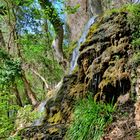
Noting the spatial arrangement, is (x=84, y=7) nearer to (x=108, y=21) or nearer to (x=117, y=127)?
(x=108, y=21)

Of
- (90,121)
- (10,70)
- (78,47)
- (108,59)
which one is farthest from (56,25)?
(90,121)

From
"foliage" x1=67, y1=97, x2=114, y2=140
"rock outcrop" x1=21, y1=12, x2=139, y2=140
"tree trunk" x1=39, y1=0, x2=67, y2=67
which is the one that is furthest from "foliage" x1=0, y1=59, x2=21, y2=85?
"foliage" x1=67, y1=97, x2=114, y2=140

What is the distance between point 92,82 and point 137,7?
5.82 ft

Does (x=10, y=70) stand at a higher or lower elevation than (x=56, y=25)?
lower

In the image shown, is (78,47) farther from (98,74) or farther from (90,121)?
(90,121)

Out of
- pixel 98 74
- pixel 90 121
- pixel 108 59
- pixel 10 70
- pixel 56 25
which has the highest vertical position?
pixel 56 25

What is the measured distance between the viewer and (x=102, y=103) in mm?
6527

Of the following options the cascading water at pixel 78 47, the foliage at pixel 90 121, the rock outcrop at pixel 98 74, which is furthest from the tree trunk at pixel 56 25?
the foliage at pixel 90 121

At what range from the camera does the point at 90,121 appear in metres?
6.09

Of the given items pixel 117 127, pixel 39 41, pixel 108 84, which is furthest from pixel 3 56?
pixel 117 127

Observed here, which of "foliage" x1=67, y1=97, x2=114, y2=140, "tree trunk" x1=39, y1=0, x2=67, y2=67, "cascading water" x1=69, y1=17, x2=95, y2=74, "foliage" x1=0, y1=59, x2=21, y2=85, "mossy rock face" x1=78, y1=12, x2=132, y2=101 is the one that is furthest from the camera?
"tree trunk" x1=39, y1=0, x2=67, y2=67

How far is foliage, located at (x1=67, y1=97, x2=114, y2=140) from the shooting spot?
6051 millimetres

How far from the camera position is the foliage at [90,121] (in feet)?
19.9

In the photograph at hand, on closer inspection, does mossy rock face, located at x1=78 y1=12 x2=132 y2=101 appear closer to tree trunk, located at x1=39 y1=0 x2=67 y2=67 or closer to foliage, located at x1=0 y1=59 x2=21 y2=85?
foliage, located at x1=0 y1=59 x2=21 y2=85
